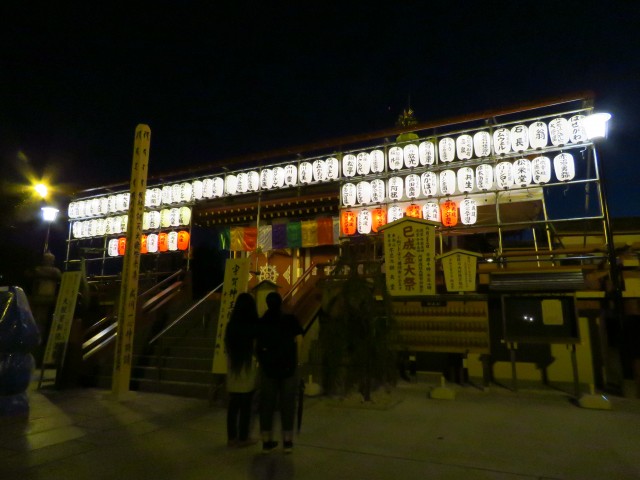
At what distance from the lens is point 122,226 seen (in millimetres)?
18891

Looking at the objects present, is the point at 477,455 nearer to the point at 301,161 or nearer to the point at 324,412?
the point at 324,412

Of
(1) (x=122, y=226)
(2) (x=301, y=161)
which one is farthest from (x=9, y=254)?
(2) (x=301, y=161)

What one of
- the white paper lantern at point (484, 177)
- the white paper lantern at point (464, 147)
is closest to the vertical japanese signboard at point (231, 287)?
the white paper lantern at point (484, 177)

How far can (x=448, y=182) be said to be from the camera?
42.9 ft

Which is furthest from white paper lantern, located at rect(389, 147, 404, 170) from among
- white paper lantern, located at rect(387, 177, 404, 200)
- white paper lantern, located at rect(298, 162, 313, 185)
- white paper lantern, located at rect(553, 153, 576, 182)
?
white paper lantern, located at rect(553, 153, 576, 182)

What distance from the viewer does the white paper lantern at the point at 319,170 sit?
15.1 m

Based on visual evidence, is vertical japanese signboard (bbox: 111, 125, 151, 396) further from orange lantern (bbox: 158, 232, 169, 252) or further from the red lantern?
the red lantern

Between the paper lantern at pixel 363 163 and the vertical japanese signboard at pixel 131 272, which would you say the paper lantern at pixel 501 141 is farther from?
the vertical japanese signboard at pixel 131 272

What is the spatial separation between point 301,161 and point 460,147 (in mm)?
5615

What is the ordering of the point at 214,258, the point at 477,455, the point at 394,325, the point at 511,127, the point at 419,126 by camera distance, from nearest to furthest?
1. the point at 477,455
2. the point at 394,325
3. the point at 511,127
4. the point at 419,126
5. the point at 214,258

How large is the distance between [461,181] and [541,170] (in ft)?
7.19

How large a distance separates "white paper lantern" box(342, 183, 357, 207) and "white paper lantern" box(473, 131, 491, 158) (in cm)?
408

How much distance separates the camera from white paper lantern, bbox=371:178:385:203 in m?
14.0

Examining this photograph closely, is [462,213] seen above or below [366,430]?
above
